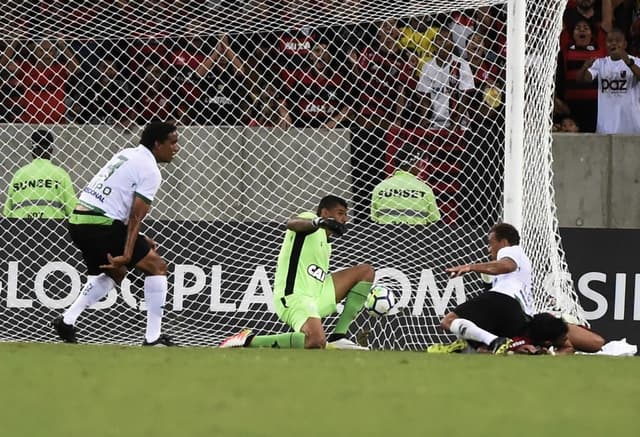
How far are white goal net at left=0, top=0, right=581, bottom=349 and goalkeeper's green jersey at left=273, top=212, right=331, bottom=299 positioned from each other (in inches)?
51.5

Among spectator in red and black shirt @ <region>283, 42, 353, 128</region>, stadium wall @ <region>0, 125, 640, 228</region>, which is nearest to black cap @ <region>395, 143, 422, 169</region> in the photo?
stadium wall @ <region>0, 125, 640, 228</region>

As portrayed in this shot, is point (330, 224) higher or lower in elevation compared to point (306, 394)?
higher

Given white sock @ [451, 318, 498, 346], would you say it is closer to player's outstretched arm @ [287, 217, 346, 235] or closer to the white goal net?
player's outstretched arm @ [287, 217, 346, 235]

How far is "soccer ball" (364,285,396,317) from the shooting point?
11250 millimetres

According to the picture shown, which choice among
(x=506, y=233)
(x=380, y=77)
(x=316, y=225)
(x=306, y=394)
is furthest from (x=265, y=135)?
(x=306, y=394)

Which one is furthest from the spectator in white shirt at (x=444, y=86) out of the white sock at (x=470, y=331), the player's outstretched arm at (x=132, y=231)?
the player's outstretched arm at (x=132, y=231)

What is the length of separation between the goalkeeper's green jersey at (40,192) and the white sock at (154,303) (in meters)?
2.17

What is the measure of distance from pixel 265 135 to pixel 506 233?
130 inches

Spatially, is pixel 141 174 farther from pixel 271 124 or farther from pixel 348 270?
pixel 271 124

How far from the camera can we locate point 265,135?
13102 millimetres

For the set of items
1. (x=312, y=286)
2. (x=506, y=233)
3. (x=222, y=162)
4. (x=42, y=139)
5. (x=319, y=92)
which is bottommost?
(x=312, y=286)

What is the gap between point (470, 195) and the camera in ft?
40.7

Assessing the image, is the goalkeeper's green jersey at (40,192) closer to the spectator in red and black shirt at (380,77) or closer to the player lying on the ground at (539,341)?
the spectator in red and black shirt at (380,77)

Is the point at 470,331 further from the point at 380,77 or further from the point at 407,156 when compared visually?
the point at 380,77
